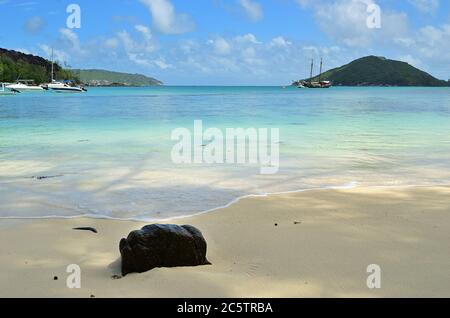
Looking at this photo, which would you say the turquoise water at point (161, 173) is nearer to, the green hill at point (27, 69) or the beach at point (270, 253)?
the beach at point (270, 253)

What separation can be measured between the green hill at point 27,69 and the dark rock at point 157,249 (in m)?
152

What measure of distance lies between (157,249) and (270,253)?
47.1 inches

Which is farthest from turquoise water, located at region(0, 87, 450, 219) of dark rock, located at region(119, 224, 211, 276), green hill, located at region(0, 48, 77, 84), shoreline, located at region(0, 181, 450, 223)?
green hill, located at region(0, 48, 77, 84)

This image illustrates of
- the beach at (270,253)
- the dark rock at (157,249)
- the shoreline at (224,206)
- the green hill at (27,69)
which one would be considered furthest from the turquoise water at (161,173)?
the green hill at (27,69)

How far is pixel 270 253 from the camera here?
4.78 m

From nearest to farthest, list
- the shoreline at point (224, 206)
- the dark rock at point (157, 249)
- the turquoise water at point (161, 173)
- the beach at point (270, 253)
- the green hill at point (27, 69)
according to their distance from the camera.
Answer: the beach at point (270, 253)
the dark rock at point (157, 249)
the shoreline at point (224, 206)
the turquoise water at point (161, 173)
the green hill at point (27, 69)

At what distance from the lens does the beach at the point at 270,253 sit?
3883 millimetres

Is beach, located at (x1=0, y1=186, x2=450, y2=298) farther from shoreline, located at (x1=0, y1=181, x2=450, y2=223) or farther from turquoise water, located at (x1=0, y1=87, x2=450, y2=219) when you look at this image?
turquoise water, located at (x1=0, y1=87, x2=450, y2=219)

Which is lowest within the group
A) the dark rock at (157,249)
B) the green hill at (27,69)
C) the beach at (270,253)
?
the beach at (270,253)

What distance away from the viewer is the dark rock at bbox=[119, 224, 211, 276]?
163 inches

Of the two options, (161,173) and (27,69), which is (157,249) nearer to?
(161,173)

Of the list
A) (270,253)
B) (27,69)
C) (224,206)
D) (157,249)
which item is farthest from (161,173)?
(27,69)
